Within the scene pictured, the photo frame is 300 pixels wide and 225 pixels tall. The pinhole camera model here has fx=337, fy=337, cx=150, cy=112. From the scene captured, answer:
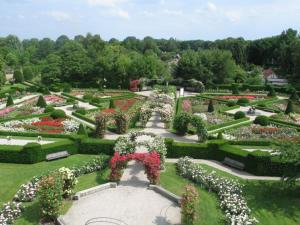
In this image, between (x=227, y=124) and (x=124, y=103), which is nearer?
(x=227, y=124)

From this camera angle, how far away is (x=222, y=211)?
14703mm

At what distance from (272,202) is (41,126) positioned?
18.5 metres

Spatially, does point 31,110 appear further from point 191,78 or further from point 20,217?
point 191,78

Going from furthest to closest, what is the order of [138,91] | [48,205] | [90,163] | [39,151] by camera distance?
1. [138,91]
2. [39,151]
3. [90,163]
4. [48,205]

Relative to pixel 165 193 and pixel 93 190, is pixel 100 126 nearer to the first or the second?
pixel 93 190

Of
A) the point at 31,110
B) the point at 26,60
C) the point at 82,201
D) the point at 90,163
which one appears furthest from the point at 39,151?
the point at 26,60

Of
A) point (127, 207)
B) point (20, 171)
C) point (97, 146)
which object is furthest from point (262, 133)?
point (20, 171)

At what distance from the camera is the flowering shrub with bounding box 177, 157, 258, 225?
13.6 m

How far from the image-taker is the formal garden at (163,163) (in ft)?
46.5

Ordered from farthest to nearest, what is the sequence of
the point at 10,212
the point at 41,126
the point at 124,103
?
the point at 124,103 → the point at 41,126 → the point at 10,212

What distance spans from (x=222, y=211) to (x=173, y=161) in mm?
6516

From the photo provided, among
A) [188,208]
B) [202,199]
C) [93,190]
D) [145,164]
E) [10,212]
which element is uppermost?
[145,164]

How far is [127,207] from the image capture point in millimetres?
14898

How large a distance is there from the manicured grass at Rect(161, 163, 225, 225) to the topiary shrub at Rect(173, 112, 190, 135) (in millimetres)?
5651
